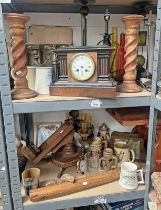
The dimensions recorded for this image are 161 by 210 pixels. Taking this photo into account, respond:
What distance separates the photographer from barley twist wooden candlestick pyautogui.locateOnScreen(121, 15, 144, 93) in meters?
0.84

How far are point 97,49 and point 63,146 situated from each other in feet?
1.89

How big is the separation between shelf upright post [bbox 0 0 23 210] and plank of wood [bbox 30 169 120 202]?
0.22 feet

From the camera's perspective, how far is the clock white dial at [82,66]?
32.6 inches

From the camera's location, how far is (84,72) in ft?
2.75

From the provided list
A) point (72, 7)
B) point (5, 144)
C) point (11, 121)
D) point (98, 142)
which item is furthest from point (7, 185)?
point (72, 7)

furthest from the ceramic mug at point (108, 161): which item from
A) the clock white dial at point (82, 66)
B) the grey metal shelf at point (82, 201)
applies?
the clock white dial at point (82, 66)

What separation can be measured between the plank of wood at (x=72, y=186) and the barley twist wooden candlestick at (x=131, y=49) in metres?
Answer: 0.40

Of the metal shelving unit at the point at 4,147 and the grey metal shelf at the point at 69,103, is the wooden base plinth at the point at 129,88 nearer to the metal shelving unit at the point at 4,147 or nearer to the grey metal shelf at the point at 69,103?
the grey metal shelf at the point at 69,103

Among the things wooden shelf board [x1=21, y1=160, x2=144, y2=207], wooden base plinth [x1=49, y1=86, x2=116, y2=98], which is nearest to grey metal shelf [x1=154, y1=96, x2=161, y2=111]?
wooden base plinth [x1=49, y1=86, x2=116, y2=98]

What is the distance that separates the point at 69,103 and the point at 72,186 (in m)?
0.37

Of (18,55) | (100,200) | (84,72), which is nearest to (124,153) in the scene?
(100,200)

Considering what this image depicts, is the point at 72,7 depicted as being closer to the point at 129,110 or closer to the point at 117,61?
the point at 117,61

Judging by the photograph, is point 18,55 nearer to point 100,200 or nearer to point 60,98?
point 60,98

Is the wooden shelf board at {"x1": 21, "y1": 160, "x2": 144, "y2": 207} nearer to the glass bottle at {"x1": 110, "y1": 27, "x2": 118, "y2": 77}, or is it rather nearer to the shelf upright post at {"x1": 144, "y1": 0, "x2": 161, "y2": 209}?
the shelf upright post at {"x1": 144, "y1": 0, "x2": 161, "y2": 209}
